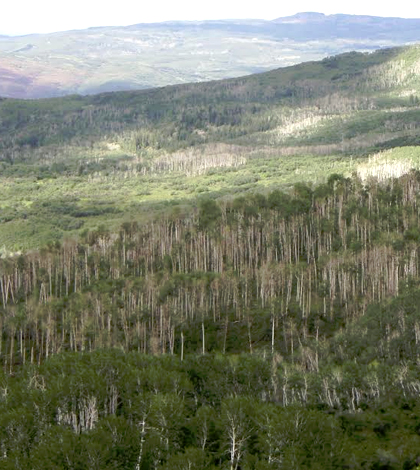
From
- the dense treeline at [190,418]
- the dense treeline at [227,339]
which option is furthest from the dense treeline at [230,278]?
the dense treeline at [190,418]

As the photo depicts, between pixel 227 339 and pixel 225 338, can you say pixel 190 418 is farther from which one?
pixel 227 339

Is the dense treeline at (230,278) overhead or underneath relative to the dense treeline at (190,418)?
underneath

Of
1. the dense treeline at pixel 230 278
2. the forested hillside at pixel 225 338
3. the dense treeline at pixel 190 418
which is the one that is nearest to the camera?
the dense treeline at pixel 190 418

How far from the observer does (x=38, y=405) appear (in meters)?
56.6

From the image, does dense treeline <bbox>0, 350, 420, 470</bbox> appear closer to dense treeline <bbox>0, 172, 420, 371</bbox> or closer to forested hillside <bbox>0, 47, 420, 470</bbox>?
forested hillside <bbox>0, 47, 420, 470</bbox>

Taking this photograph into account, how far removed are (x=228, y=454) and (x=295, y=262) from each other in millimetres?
63385

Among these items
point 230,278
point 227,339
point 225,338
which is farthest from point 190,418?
point 230,278

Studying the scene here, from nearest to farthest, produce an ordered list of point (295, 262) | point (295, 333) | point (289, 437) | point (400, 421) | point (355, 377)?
point (289, 437) < point (400, 421) < point (355, 377) < point (295, 333) < point (295, 262)

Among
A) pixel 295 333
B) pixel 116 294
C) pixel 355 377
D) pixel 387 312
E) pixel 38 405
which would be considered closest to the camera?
pixel 38 405

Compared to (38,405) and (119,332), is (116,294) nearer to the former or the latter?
(119,332)

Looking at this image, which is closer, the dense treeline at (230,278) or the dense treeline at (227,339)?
the dense treeline at (227,339)

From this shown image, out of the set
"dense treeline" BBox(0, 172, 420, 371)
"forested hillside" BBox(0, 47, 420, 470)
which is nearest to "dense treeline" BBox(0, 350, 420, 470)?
"forested hillside" BBox(0, 47, 420, 470)

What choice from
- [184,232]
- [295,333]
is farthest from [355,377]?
[184,232]

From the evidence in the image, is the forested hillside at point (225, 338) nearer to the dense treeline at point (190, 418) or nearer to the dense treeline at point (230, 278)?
the dense treeline at point (190, 418)
